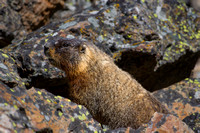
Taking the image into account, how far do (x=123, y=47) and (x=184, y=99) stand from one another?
2.68 meters

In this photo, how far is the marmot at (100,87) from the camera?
5691mm

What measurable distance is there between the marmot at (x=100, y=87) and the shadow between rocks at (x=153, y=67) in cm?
149

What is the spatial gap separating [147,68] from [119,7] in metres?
2.45

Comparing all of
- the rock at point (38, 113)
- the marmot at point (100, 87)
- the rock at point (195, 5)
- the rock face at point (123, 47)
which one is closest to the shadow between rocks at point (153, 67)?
the rock face at point (123, 47)

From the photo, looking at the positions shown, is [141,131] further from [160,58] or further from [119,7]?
[119,7]

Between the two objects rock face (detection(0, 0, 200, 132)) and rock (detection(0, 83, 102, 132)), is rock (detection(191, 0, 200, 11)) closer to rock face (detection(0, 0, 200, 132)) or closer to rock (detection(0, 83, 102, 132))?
rock face (detection(0, 0, 200, 132))

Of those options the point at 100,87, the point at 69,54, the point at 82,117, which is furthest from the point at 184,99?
the point at 82,117

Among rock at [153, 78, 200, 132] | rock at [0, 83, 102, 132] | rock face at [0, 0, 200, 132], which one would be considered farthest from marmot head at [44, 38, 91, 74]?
rock at [153, 78, 200, 132]

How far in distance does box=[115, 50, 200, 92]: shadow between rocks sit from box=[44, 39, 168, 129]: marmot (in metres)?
1.49

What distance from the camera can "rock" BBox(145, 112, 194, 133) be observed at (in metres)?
4.06

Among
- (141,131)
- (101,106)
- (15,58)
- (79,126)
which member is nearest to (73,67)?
(101,106)

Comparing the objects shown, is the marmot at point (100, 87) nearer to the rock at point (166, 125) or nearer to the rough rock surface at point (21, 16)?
the rock at point (166, 125)

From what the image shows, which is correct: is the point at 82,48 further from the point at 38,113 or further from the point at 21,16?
the point at 21,16

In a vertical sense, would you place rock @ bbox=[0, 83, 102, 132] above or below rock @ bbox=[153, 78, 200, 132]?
above
